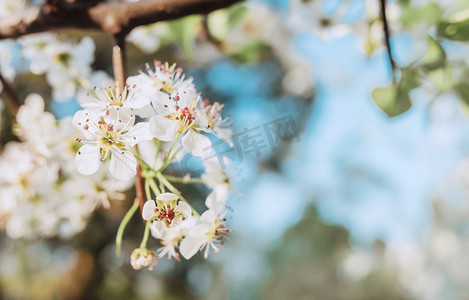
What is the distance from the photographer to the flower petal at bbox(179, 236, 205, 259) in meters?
0.33

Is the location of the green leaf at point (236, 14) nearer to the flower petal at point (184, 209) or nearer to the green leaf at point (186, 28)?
the green leaf at point (186, 28)

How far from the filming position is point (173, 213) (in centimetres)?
32

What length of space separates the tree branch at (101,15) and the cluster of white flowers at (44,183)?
125mm

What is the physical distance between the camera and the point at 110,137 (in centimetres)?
31

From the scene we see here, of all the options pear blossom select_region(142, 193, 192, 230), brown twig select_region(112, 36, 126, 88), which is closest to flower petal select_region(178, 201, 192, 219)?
pear blossom select_region(142, 193, 192, 230)

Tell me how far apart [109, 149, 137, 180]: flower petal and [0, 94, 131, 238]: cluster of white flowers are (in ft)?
0.64

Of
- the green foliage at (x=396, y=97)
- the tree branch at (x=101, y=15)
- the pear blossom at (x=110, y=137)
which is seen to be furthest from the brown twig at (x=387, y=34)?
the pear blossom at (x=110, y=137)

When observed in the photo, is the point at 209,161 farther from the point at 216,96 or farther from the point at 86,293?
the point at 86,293

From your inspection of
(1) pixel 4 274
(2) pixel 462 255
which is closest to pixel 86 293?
(1) pixel 4 274

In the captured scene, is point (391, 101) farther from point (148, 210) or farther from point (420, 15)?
point (148, 210)

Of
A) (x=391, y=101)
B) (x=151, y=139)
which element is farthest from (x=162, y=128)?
(x=391, y=101)

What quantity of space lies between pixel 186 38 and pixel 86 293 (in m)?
2.16

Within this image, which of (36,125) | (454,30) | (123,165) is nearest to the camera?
(123,165)

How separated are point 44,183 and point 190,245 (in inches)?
11.6
